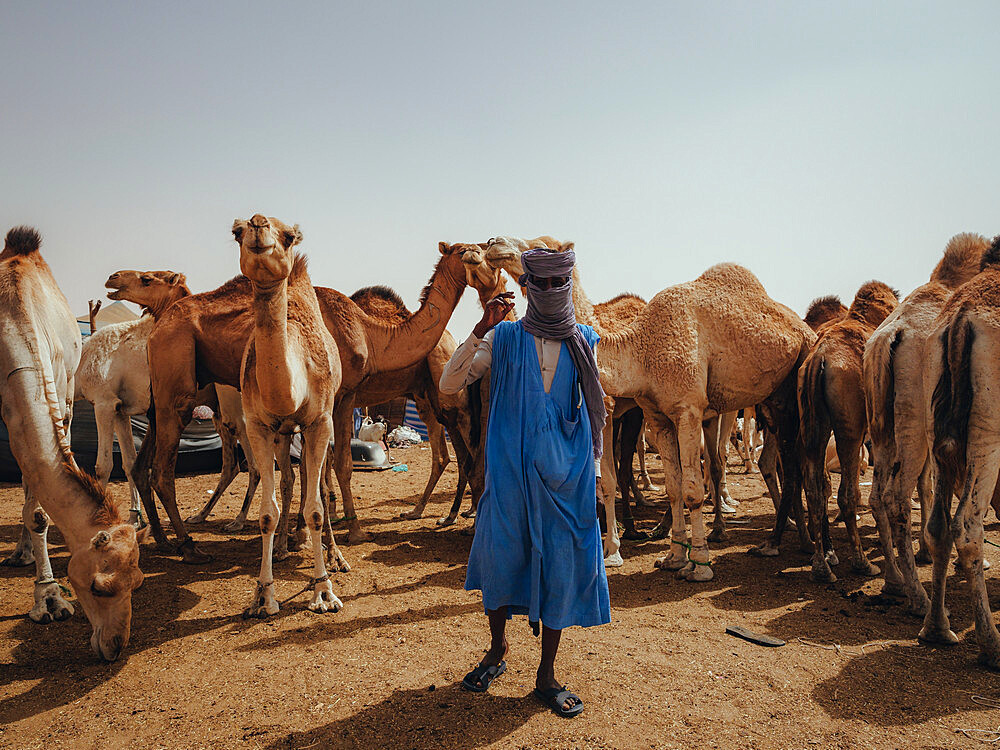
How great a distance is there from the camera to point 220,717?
3354 millimetres

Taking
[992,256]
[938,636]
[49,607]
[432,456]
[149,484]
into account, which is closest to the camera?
[938,636]

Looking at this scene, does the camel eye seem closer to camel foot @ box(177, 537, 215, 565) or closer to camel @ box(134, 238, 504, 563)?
camel @ box(134, 238, 504, 563)

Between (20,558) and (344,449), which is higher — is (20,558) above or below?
below

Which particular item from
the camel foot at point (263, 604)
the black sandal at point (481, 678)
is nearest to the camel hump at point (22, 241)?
the camel foot at point (263, 604)

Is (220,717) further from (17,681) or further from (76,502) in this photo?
(76,502)

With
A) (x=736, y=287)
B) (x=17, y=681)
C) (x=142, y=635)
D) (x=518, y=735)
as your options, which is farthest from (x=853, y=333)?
(x=17, y=681)

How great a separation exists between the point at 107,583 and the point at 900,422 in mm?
5379

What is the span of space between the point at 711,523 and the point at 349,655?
5564 millimetres

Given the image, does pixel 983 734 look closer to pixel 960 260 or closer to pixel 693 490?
pixel 693 490

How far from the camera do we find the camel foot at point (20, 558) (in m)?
5.97

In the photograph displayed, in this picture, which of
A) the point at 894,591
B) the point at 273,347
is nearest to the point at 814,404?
the point at 894,591

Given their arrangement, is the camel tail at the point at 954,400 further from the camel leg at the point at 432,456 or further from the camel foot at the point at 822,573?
the camel leg at the point at 432,456

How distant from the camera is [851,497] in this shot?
18.0 feet

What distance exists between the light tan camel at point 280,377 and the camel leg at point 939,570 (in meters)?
3.99
